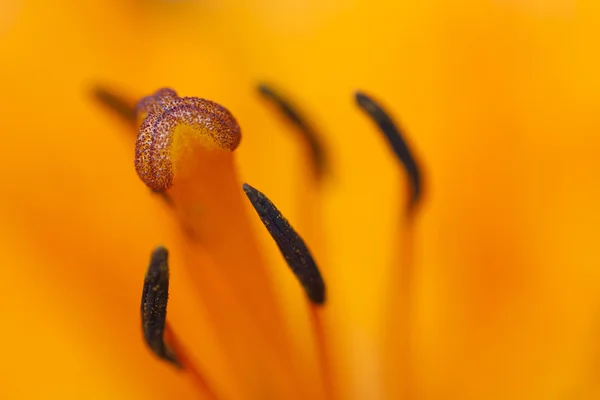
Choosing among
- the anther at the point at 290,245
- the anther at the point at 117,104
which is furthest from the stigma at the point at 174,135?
the anther at the point at 117,104

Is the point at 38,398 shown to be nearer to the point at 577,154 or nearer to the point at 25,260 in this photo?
the point at 25,260

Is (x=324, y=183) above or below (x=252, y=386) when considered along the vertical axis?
above

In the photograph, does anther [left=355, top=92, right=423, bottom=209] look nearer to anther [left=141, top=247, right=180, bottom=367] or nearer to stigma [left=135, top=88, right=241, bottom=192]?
stigma [left=135, top=88, right=241, bottom=192]

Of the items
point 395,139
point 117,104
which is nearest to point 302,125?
point 395,139

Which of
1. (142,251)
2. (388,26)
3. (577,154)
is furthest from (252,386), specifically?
(388,26)

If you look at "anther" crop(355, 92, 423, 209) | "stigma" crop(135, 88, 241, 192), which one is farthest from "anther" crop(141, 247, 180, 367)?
"anther" crop(355, 92, 423, 209)

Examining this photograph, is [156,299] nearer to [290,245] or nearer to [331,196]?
[290,245]
